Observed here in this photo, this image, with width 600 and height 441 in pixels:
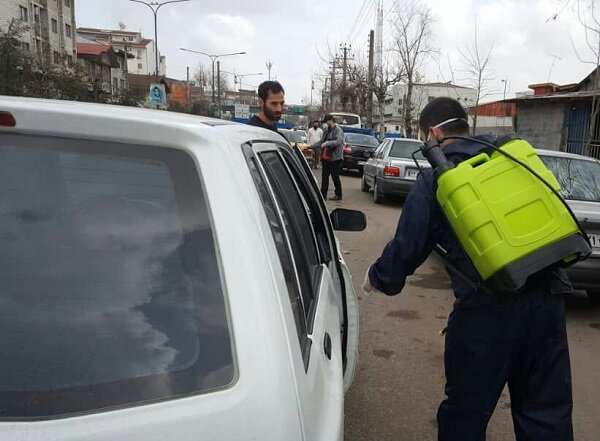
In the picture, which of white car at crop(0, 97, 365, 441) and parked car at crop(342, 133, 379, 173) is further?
parked car at crop(342, 133, 379, 173)

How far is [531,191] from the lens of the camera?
206cm

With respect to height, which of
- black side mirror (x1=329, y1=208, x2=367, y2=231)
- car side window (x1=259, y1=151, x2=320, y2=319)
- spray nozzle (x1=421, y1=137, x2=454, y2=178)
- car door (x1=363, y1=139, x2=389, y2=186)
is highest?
spray nozzle (x1=421, y1=137, x2=454, y2=178)

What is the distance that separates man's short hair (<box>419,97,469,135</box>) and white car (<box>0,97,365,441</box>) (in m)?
1.40

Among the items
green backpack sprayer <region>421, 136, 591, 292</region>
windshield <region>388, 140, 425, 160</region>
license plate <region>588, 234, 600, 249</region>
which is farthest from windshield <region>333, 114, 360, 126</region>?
green backpack sprayer <region>421, 136, 591, 292</region>

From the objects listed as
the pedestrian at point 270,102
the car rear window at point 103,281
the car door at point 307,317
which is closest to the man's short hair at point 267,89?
the pedestrian at point 270,102

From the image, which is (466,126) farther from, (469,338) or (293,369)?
(293,369)

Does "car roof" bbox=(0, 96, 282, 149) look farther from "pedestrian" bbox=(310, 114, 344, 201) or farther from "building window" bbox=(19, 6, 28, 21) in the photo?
"building window" bbox=(19, 6, 28, 21)

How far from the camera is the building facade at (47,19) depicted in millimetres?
37938

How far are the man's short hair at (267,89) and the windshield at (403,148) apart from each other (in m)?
7.63

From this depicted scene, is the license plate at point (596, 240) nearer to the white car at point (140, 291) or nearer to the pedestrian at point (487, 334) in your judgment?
the pedestrian at point (487, 334)

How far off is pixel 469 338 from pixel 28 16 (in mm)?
47884

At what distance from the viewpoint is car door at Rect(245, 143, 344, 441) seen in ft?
4.00

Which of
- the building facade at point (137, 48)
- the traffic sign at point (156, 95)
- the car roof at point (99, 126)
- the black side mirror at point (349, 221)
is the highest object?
the building facade at point (137, 48)

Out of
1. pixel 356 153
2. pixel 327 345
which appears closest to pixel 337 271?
pixel 327 345
